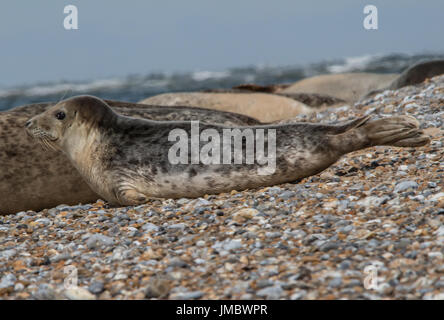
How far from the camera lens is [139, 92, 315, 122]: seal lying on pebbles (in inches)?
384

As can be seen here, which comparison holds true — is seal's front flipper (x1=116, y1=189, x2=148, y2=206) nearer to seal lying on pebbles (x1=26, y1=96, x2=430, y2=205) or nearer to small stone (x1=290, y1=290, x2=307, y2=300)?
seal lying on pebbles (x1=26, y1=96, x2=430, y2=205)

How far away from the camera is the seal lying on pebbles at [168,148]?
14.4 feet

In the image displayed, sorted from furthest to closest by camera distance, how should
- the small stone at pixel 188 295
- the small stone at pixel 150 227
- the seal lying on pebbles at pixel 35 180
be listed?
the seal lying on pebbles at pixel 35 180
the small stone at pixel 150 227
the small stone at pixel 188 295

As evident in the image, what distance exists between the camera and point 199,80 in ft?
129

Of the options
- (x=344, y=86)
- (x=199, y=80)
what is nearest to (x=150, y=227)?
(x=344, y=86)

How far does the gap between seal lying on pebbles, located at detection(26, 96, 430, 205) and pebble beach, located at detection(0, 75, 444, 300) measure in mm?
105

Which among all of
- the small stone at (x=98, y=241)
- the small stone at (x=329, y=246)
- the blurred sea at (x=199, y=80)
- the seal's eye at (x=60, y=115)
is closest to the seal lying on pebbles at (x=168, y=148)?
the seal's eye at (x=60, y=115)

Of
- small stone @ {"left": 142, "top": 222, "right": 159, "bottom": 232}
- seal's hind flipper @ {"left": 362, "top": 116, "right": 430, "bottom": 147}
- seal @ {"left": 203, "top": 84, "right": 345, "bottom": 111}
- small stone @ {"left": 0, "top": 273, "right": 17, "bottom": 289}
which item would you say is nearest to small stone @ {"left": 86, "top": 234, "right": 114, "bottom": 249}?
small stone @ {"left": 142, "top": 222, "right": 159, "bottom": 232}

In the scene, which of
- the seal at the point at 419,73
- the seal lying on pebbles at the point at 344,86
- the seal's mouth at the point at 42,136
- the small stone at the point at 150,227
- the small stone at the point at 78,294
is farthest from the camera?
the seal lying on pebbles at the point at 344,86

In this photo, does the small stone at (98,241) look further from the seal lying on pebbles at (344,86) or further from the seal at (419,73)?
the seal lying on pebbles at (344,86)

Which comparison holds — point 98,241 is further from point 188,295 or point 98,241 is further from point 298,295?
point 298,295

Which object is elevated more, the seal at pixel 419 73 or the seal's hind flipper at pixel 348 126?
the seal at pixel 419 73

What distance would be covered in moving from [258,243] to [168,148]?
1338 mm
